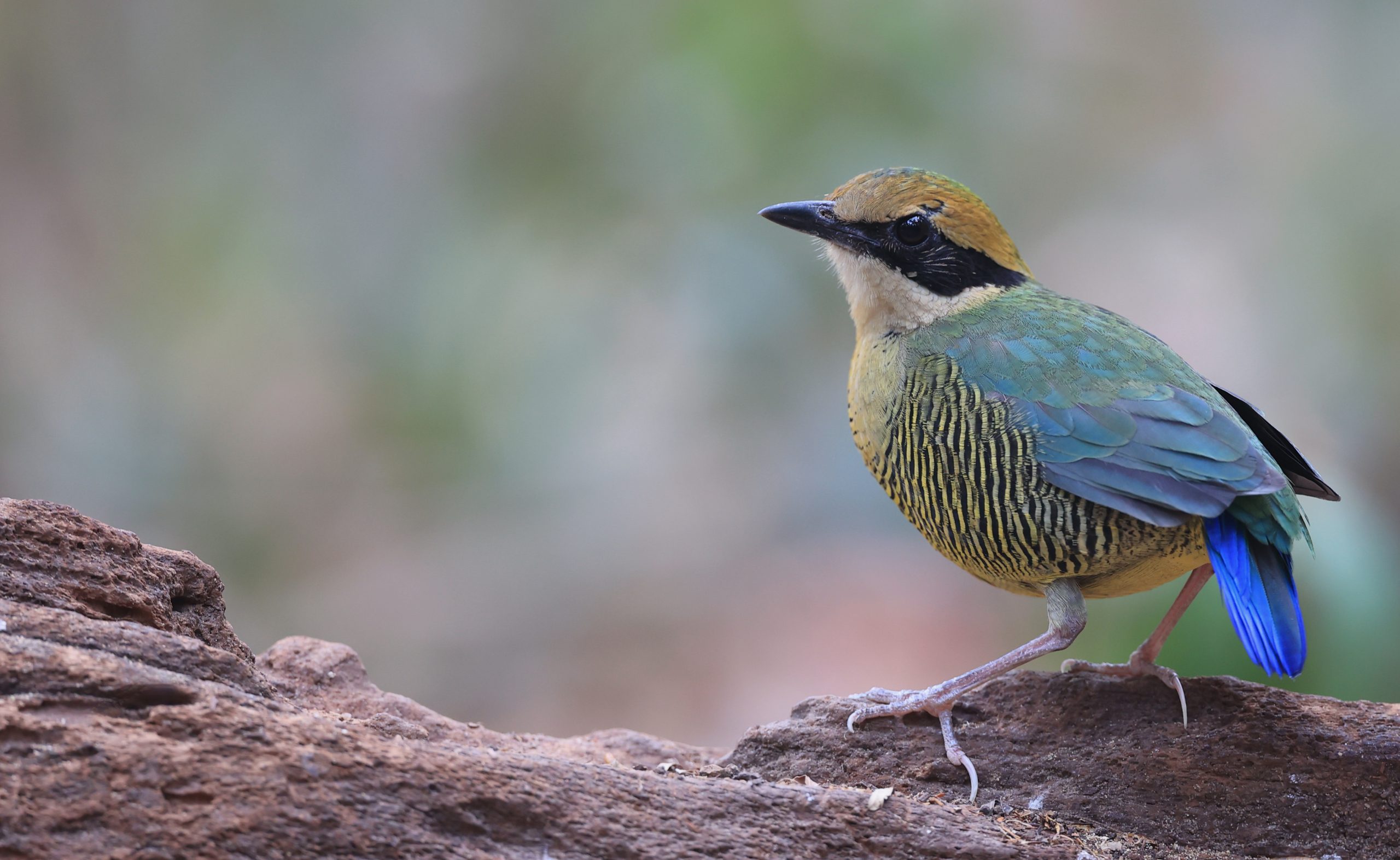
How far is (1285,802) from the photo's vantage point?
10.7 ft

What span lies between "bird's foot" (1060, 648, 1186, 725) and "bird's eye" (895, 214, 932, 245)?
4.82 feet

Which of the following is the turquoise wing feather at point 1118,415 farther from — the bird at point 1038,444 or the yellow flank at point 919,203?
the yellow flank at point 919,203

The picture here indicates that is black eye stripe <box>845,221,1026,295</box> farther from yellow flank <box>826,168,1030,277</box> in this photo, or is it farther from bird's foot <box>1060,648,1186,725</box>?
bird's foot <box>1060,648,1186,725</box>

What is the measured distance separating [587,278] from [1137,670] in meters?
5.75

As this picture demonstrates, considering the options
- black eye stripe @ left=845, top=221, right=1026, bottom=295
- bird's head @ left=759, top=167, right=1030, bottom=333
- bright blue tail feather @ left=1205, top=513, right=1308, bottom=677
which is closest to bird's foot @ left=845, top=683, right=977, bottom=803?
bright blue tail feather @ left=1205, top=513, right=1308, bottom=677

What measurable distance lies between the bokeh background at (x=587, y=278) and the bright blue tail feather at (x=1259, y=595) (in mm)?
4838

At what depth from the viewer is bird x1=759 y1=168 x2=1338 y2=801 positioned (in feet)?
10.9

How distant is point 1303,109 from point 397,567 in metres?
7.75

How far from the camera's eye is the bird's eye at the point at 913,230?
407 cm

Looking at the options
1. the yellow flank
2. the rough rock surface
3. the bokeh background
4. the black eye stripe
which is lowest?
the rough rock surface

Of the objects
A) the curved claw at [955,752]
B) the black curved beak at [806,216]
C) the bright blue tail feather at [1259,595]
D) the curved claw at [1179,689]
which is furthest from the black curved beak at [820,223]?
the curved claw at [1179,689]

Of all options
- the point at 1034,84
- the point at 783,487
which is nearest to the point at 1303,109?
the point at 1034,84

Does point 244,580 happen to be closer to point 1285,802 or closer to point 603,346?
point 603,346

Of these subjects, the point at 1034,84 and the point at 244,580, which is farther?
the point at 1034,84
